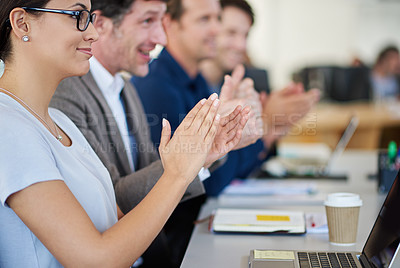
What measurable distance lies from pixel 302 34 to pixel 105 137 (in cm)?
689

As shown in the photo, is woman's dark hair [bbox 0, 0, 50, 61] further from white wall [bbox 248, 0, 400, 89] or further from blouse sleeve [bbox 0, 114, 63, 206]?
white wall [bbox 248, 0, 400, 89]

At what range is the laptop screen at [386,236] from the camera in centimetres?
88

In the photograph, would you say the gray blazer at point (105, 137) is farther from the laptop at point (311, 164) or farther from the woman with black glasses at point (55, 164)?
the laptop at point (311, 164)

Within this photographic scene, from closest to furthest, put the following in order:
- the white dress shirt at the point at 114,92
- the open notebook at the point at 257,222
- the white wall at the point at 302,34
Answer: the open notebook at the point at 257,222 < the white dress shirt at the point at 114,92 < the white wall at the point at 302,34

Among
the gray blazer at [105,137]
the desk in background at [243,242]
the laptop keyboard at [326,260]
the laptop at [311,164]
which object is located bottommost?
the laptop at [311,164]

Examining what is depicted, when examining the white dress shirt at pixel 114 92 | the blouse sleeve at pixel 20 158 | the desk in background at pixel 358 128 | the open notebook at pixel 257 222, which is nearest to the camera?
the blouse sleeve at pixel 20 158

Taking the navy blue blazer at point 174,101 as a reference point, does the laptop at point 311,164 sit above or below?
below

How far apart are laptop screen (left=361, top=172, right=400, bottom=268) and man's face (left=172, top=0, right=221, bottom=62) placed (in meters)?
1.31

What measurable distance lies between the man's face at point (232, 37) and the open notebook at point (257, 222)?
1.47 meters

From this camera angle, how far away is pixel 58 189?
0.86 metres

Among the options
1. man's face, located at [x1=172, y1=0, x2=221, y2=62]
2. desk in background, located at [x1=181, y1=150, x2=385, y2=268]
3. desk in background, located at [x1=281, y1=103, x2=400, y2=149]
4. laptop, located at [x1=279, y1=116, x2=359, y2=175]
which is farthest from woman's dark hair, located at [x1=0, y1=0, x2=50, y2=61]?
desk in background, located at [x1=281, y1=103, x2=400, y2=149]

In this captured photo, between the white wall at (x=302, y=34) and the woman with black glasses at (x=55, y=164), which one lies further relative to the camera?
the white wall at (x=302, y=34)

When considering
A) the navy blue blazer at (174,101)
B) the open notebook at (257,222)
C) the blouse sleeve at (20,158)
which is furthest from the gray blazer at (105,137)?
the blouse sleeve at (20,158)

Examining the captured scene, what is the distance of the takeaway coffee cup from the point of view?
3.71ft
